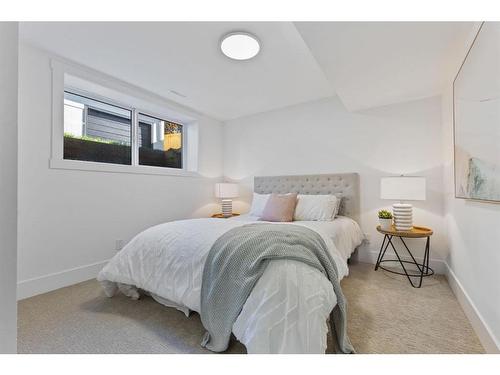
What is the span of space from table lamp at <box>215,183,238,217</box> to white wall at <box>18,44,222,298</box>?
106 centimetres

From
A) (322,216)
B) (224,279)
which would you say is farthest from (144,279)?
(322,216)

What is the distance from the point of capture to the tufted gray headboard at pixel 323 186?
305 cm

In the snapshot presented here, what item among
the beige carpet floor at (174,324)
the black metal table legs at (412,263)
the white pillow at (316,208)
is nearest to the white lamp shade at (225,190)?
the white pillow at (316,208)

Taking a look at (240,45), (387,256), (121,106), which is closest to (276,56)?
(240,45)

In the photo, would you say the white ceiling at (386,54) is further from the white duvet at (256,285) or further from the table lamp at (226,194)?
the table lamp at (226,194)

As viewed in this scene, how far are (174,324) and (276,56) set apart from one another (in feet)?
A: 8.12

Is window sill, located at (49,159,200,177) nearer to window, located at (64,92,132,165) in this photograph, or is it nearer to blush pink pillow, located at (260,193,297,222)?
window, located at (64,92,132,165)

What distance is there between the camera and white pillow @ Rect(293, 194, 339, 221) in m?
2.71

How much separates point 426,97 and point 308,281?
285 cm

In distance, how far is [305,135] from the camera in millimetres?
3502

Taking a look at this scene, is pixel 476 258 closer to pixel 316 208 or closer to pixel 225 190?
pixel 316 208

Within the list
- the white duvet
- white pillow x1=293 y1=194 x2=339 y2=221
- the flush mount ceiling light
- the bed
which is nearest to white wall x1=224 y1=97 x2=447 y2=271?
white pillow x1=293 y1=194 x2=339 y2=221

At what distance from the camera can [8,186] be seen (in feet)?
1.96

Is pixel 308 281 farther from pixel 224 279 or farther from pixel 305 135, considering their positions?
pixel 305 135
